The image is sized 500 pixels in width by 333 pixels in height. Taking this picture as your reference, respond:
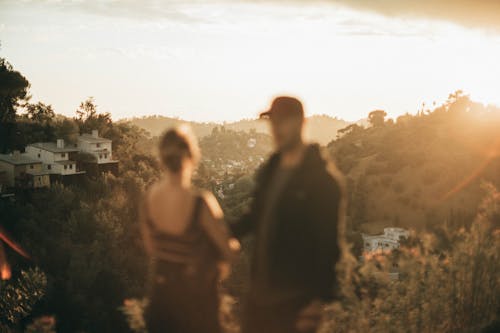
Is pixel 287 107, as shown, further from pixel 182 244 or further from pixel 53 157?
pixel 53 157

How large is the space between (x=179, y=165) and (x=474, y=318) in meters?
4.86

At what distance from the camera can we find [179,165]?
3.04 meters

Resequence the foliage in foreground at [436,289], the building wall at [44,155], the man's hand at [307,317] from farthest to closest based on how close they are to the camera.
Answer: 1. the building wall at [44,155]
2. the foliage in foreground at [436,289]
3. the man's hand at [307,317]

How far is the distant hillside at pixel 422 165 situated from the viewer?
53.9 meters

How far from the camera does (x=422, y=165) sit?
61.6 meters

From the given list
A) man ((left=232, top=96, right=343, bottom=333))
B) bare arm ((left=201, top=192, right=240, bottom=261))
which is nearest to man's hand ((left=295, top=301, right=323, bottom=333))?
man ((left=232, top=96, right=343, bottom=333))

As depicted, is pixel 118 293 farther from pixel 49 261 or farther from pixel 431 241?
pixel 431 241

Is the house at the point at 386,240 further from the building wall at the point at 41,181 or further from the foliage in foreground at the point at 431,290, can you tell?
the foliage in foreground at the point at 431,290

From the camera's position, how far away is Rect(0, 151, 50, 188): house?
125 feet

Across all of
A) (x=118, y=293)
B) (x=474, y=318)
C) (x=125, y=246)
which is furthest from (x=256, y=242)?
(x=125, y=246)

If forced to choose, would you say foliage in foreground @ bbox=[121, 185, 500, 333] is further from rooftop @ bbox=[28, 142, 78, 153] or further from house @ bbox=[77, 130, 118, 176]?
house @ bbox=[77, 130, 118, 176]

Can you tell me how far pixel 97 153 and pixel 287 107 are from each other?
4211 cm

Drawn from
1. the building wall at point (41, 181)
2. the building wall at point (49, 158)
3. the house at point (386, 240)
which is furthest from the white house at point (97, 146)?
the house at point (386, 240)

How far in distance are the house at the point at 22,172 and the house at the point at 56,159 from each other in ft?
1.56
